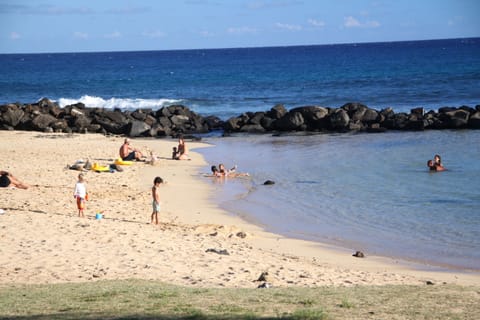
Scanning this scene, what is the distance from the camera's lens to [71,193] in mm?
19812

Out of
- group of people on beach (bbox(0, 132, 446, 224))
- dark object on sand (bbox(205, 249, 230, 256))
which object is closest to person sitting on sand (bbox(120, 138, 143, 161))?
group of people on beach (bbox(0, 132, 446, 224))

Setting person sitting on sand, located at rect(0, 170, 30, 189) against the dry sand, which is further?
person sitting on sand, located at rect(0, 170, 30, 189)

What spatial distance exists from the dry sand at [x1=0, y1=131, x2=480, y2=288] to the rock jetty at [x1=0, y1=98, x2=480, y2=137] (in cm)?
1544

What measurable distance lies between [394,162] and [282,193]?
6990 millimetres

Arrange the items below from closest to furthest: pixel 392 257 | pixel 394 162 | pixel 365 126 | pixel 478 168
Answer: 1. pixel 392 257
2. pixel 478 168
3. pixel 394 162
4. pixel 365 126

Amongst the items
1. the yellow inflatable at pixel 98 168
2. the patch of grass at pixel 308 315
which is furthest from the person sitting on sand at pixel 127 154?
the patch of grass at pixel 308 315

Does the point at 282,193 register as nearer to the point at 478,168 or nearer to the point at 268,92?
the point at 478,168

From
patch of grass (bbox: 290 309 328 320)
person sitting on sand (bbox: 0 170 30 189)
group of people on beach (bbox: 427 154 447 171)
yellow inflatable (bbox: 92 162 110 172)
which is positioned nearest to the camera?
patch of grass (bbox: 290 309 328 320)

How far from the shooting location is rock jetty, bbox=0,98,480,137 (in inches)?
1458

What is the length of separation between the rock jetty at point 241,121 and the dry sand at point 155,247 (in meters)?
15.4

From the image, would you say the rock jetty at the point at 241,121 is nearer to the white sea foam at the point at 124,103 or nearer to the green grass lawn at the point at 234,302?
the white sea foam at the point at 124,103

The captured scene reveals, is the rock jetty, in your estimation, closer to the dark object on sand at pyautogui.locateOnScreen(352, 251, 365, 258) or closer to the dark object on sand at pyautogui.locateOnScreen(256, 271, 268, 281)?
the dark object on sand at pyautogui.locateOnScreen(352, 251, 365, 258)

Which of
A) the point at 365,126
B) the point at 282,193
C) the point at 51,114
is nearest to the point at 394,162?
the point at 282,193

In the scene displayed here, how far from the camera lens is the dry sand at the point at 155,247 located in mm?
11844
